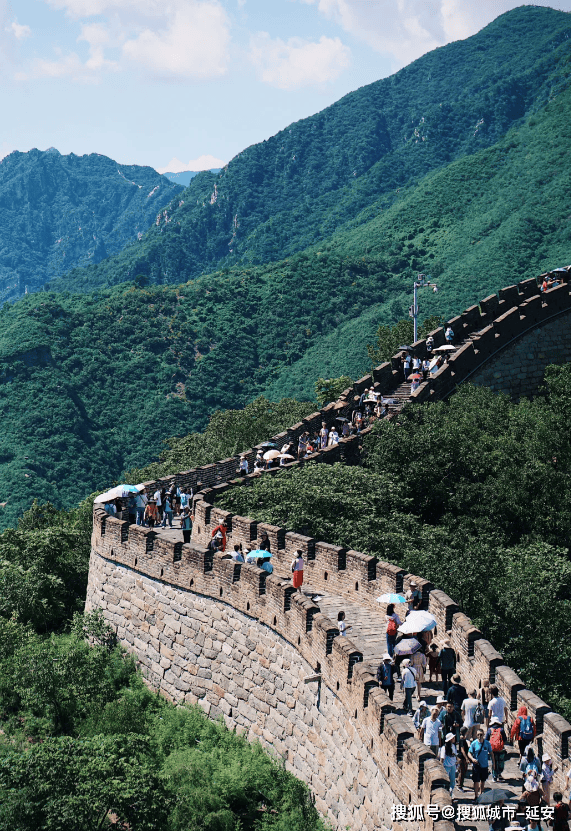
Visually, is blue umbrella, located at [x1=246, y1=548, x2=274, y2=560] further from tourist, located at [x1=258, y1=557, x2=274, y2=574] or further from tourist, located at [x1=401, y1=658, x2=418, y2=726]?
tourist, located at [x1=401, y1=658, x2=418, y2=726]

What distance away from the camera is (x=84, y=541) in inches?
1361

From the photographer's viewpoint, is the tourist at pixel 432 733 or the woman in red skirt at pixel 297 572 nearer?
the tourist at pixel 432 733

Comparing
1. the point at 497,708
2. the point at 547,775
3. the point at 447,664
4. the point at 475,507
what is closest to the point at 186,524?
the point at 475,507

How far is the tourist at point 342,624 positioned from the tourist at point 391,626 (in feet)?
2.40

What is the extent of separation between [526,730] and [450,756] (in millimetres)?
1152

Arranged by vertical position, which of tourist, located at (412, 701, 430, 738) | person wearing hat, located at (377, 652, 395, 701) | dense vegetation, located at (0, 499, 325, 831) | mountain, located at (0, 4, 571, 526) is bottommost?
dense vegetation, located at (0, 499, 325, 831)

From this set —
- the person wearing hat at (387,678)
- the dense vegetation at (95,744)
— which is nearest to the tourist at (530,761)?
the person wearing hat at (387,678)

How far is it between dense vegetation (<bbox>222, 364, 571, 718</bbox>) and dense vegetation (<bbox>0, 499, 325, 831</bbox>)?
522 cm

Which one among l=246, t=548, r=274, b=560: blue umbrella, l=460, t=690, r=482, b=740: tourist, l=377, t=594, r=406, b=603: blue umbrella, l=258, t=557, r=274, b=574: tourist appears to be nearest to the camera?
l=460, t=690, r=482, b=740: tourist

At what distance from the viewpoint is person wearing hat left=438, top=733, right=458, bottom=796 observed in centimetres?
1505

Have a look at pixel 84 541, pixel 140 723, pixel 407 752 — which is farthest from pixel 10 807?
pixel 84 541

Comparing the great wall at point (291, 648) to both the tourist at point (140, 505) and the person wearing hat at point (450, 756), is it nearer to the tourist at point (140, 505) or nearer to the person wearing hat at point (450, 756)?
the person wearing hat at point (450, 756)

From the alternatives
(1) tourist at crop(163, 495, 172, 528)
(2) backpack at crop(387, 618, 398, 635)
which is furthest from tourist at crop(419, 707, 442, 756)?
(1) tourist at crop(163, 495, 172, 528)

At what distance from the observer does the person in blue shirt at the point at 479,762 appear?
14.9m
